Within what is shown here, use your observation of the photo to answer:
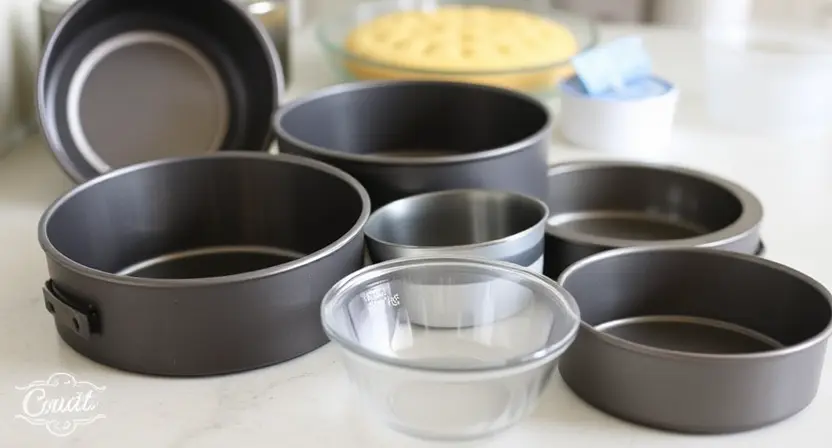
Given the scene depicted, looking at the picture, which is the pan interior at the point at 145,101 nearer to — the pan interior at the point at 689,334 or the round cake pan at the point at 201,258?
the round cake pan at the point at 201,258

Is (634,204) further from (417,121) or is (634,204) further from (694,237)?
(417,121)

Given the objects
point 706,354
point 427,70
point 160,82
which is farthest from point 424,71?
point 706,354

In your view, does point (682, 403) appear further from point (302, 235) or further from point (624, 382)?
point (302, 235)

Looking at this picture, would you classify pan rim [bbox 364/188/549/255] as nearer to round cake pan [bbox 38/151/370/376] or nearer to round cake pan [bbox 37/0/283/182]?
round cake pan [bbox 38/151/370/376]

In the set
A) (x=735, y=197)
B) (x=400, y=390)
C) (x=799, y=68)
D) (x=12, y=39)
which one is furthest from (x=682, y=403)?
(x=12, y=39)

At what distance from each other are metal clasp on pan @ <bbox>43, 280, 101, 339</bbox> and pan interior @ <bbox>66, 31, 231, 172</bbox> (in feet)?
1.03

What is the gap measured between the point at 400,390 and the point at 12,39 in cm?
67

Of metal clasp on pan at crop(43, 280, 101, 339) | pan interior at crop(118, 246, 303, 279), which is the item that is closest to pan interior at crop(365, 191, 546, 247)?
pan interior at crop(118, 246, 303, 279)

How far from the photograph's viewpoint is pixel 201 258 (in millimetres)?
906

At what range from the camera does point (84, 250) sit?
2.76 feet

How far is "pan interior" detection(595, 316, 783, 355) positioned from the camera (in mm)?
753

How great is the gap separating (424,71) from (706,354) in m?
0.61

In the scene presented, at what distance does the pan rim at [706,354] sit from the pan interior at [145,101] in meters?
0.47

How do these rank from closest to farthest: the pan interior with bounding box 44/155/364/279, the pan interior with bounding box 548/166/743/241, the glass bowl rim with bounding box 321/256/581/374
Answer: the glass bowl rim with bounding box 321/256/581/374 < the pan interior with bounding box 44/155/364/279 < the pan interior with bounding box 548/166/743/241
